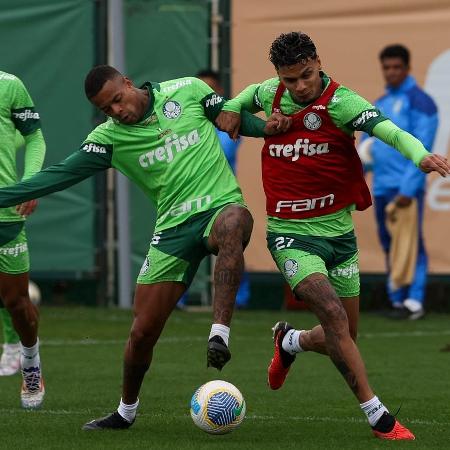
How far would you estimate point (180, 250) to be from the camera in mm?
8766

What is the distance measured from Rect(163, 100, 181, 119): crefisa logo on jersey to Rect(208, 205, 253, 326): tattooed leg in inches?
28.9

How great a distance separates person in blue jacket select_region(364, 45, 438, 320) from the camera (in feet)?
53.6

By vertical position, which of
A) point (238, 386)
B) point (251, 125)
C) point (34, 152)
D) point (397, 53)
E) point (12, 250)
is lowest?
point (238, 386)

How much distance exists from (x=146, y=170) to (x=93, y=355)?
5.03 meters

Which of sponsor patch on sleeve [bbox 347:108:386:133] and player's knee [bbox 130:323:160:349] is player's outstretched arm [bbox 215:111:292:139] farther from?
player's knee [bbox 130:323:160:349]

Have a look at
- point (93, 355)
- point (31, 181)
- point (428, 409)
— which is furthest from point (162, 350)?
point (31, 181)

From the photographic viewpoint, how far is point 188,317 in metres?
17.2

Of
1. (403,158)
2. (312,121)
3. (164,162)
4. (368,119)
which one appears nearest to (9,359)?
(164,162)

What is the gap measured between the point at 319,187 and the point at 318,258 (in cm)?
47

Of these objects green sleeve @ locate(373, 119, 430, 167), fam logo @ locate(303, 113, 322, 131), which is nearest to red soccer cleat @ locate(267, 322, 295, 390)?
fam logo @ locate(303, 113, 322, 131)

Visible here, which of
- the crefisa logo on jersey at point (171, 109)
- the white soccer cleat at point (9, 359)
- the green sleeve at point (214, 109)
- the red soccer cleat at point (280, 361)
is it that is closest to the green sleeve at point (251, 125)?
the green sleeve at point (214, 109)

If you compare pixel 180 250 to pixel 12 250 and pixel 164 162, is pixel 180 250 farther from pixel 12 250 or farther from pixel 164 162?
pixel 12 250

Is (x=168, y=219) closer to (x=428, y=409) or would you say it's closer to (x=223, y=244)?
(x=223, y=244)

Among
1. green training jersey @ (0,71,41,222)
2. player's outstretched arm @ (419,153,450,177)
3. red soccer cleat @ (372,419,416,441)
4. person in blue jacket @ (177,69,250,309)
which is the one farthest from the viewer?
person in blue jacket @ (177,69,250,309)
